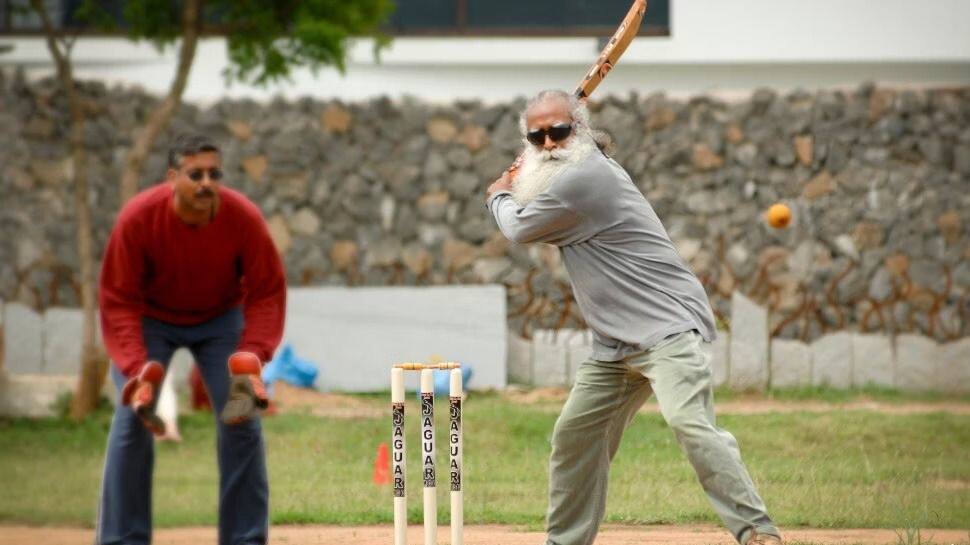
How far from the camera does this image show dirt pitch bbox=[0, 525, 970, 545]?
811 centimetres

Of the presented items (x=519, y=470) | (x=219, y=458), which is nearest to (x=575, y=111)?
(x=219, y=458)

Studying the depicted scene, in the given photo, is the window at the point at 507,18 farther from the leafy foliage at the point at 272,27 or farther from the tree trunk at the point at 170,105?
the tree trunk at the point at 170,105

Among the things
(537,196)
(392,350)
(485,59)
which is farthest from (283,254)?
(537,196)

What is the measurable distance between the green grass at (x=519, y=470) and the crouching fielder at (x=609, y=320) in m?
2.12

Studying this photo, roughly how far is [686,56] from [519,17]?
1.94 m

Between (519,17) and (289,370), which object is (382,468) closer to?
(289,370)

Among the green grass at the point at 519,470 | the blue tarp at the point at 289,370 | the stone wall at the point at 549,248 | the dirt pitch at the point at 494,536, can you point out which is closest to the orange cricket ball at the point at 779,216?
the stone wall at the point at 549,248

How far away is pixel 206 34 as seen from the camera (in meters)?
14.9

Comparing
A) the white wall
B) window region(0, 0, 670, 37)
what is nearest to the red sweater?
the white wall

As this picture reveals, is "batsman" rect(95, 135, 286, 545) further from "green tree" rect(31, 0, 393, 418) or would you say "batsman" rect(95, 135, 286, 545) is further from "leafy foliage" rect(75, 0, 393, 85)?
"leafy foliage" rect(75, 0, 393, 85)

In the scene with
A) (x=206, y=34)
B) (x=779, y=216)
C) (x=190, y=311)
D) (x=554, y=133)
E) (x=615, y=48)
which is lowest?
(x=779, y=216)

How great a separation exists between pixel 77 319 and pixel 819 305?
7055 millimetres

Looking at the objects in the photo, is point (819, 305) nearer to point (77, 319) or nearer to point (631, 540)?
point (77, 319)

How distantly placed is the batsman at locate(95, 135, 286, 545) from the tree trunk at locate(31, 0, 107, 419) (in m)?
7.08
